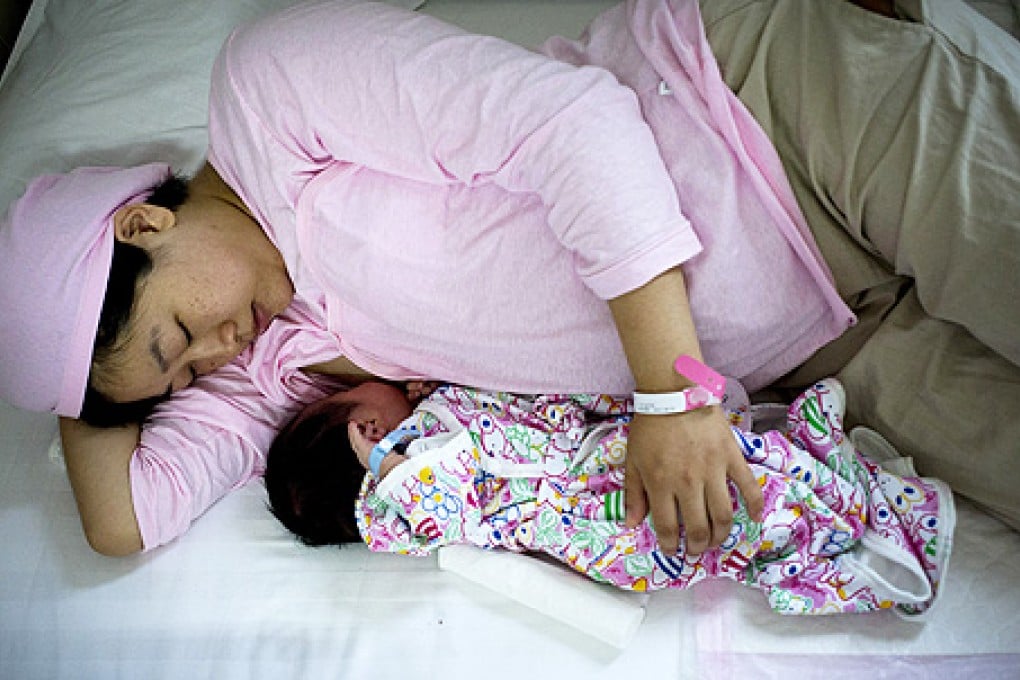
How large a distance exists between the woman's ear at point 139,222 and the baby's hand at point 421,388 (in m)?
0.36

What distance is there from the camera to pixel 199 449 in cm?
114

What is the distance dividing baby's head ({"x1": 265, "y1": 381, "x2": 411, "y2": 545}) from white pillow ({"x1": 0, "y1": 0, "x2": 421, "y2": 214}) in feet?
1.42

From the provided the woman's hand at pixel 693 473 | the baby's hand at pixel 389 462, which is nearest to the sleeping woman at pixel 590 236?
the woman's hand at pixel 693 473

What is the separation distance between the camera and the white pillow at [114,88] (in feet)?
4.15

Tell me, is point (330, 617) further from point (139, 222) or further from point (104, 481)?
point (139, 222)

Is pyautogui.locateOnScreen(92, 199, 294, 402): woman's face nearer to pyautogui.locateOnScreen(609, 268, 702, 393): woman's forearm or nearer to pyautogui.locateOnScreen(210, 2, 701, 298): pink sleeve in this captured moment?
pyautogui.locateOnScreen(210, 2, 701, 298): pink sleeve

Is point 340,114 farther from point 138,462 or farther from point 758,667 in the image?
point 758,667

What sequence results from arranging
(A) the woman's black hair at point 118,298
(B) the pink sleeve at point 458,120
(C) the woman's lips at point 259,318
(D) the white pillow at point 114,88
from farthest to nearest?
(D) the white pillow at point 114,88
(C) the woman's lips at point 259,318
(A) the woman's black hair at point 118,298
(B) the pink sleeve at point 458,120

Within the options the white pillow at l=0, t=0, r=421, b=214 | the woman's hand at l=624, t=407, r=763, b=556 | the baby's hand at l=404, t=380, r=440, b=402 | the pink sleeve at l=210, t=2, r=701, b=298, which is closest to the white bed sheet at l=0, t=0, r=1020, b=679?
the white pillow at l=0, t=0, r=421, b=214

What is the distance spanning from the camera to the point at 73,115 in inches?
50.3

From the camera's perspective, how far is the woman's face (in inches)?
40.1

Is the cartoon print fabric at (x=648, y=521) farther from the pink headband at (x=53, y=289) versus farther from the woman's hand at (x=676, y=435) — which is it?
the pink headband at (x=53, y=289)

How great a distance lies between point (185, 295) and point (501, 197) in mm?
365

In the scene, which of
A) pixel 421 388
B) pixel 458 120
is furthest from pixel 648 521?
pixel 458 120
